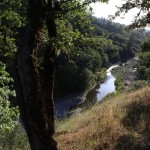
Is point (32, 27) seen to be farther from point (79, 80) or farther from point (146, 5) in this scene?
point (79, 80)

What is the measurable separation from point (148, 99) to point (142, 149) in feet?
14.8

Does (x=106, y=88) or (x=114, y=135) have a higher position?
(x=106, y=88)

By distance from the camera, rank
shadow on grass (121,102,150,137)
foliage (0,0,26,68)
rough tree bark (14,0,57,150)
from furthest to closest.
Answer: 1. foliage (0,0,26,68)
2. shadow on grass (121,102,150,137)
3. rough tree bark (14,0,57,150)

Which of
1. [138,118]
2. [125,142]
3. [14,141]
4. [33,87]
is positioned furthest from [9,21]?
[33,87]

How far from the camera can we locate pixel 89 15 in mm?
10492

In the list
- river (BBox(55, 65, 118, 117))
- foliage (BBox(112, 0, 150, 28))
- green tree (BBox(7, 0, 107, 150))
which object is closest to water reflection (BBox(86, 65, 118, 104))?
river (BBox(55, 65, 118, 117))

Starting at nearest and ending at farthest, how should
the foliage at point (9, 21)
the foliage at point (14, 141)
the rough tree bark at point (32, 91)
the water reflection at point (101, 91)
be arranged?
1. the rough tree bark at point (32, 91)
2. the foliage at point (9, 21)
3. the foliage at point (14, 141)
4. the water reflection at point (101, 91)

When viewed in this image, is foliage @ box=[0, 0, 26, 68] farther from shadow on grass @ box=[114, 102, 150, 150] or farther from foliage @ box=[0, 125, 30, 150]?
shadow on grass @ box=[114, 102, 150, 150]

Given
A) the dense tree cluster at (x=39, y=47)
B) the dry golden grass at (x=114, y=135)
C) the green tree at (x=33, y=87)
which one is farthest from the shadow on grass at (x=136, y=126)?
the green tree at (x=33, y=87)

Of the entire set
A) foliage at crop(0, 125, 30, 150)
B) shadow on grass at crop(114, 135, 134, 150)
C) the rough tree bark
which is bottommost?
shadow on grass at crop(114, 135, 134, 150)

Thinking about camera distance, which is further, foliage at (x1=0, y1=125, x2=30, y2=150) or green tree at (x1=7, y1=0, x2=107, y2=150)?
foliage at (x1=0, y1=125, x2=30, y2=150)

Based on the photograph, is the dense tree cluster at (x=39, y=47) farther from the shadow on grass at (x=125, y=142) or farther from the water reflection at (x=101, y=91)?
the water reflection at (x=101, y=91)

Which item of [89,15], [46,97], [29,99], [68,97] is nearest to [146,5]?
[89,15]

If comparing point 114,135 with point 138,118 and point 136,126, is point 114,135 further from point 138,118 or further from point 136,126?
point 138,118
